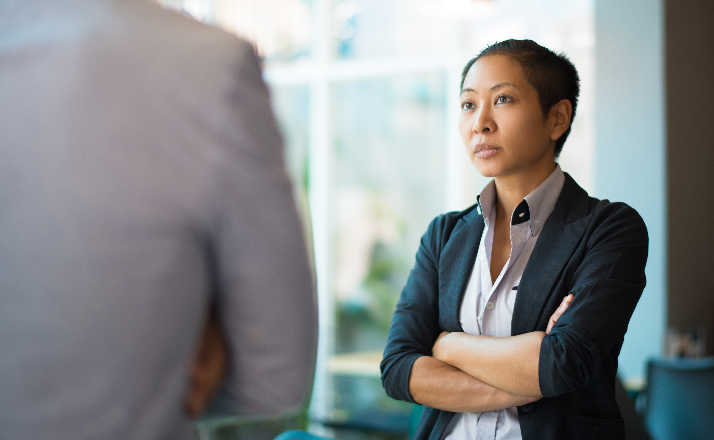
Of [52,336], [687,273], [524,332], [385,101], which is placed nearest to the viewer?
[52,336]

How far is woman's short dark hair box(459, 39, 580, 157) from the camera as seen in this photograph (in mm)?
1498

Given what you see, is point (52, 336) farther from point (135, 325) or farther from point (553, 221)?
point (553, 221)

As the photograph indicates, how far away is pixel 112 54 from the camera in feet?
2.31

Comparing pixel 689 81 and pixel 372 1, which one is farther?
pixel 372 1

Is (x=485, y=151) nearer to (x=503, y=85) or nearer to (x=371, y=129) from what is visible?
(x=503, y=85)

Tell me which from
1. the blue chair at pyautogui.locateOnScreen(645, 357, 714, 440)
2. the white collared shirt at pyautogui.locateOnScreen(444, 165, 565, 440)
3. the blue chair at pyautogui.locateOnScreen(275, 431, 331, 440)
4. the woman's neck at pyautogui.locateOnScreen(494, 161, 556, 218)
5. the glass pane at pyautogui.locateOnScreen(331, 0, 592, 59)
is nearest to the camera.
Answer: the white collared shirt at pyautogui.locateOnScreen(444, 165, 565, 440)

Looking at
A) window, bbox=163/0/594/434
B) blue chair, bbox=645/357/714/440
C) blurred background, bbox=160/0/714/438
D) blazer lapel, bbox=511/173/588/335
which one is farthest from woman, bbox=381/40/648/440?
window, bbox=163/0/594/434

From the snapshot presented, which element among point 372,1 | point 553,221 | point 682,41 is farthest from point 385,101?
point 553,221

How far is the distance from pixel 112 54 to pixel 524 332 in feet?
3.44

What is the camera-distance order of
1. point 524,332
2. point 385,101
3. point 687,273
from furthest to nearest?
point 385,101
point 687,273
point 524,332

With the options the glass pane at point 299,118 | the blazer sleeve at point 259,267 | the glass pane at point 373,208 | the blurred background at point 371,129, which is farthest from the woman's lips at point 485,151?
the glass pane at point 299,118

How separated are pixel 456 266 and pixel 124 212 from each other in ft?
3.32

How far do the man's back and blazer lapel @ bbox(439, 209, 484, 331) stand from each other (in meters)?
0.84

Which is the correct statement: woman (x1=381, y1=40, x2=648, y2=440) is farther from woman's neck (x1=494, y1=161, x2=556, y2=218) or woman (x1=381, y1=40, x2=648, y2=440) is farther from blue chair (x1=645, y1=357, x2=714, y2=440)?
blue chair (x1=645, y1=357, x2=714, y2=440)
